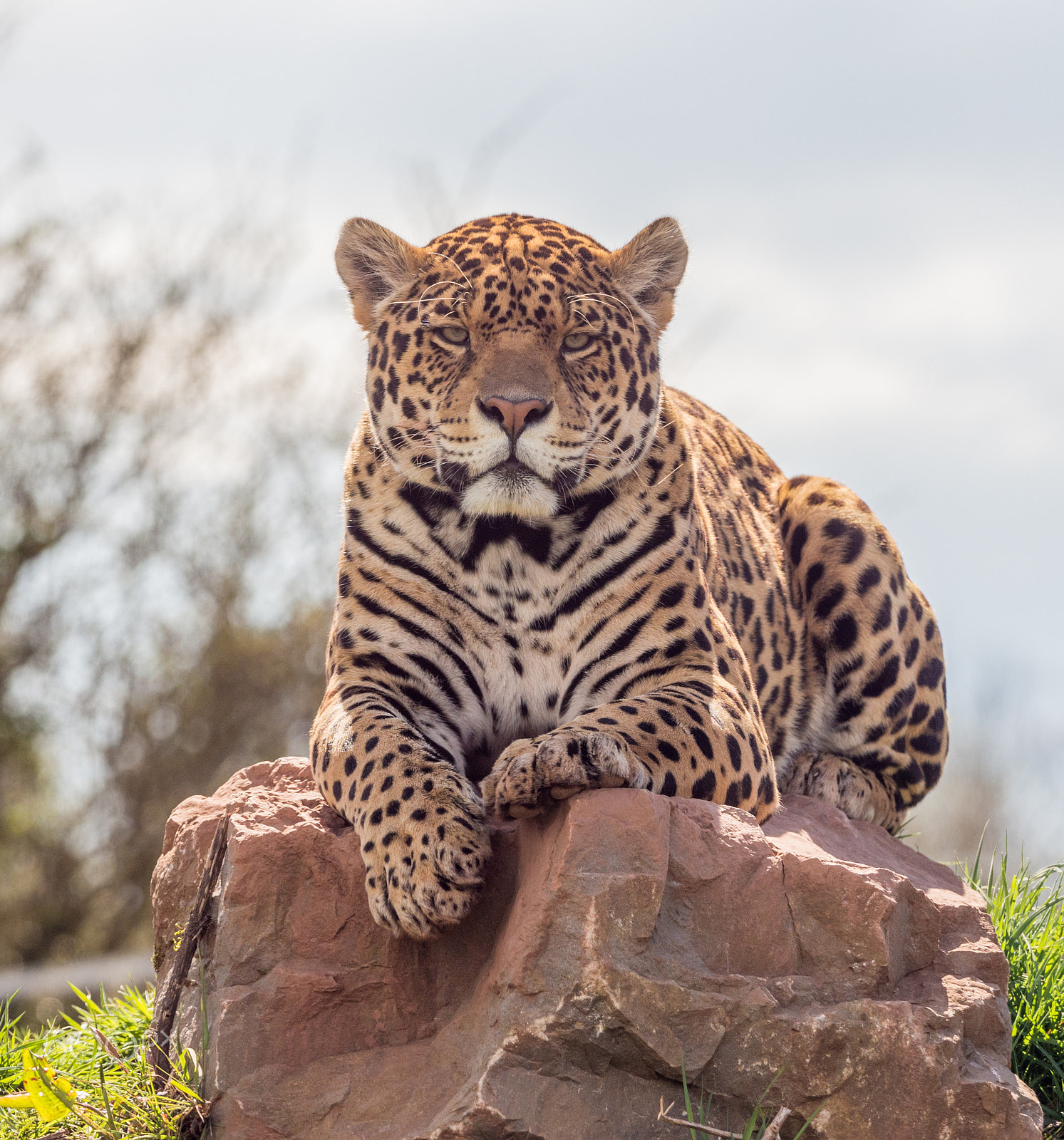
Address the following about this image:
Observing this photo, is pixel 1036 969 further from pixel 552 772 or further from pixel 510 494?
pixel 510 494

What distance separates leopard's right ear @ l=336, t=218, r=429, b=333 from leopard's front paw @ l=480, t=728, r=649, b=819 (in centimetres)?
261

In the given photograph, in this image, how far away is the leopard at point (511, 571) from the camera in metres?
5.21

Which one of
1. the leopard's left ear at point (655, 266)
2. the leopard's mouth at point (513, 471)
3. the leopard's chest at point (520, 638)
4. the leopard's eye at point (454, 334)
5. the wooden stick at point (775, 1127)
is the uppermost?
the leopard's left ear at point (655, 266)

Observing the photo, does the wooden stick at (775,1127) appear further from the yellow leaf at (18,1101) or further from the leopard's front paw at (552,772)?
the yellow leaf at (18,1101)

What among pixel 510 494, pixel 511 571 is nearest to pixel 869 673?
pixel 511 571

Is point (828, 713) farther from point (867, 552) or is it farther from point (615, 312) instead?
point (615, 312)

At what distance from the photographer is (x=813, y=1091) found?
486 centimetres

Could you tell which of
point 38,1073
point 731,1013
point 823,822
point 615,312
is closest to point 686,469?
point 615,312

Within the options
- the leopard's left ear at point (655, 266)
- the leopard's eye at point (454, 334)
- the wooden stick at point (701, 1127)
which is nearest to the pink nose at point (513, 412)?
the leopard's eye at point (454, 334)

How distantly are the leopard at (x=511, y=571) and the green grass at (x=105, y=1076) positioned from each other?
1279mm

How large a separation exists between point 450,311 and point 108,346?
1807 centimetres

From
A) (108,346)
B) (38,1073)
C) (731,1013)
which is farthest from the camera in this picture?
(108,346)

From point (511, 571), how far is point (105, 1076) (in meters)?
3.01

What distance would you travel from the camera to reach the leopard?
5.21 m
